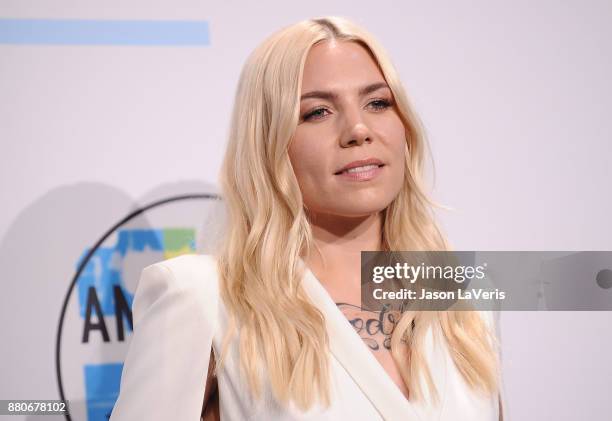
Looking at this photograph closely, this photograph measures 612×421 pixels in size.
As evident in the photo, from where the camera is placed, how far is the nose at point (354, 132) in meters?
1.12

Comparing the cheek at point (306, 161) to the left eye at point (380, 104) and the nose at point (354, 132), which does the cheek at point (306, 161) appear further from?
the left eye at point (380, 104)

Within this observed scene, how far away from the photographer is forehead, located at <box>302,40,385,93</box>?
3.80 feet

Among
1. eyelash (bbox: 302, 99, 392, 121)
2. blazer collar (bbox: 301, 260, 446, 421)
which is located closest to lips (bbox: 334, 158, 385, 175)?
eyelash (bbox: 302, 99, 392, 121)

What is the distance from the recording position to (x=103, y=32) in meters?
1.55

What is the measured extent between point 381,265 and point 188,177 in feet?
1.69

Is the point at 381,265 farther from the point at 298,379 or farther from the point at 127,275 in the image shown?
the point at 127,275

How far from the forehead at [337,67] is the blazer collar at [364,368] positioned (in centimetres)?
35

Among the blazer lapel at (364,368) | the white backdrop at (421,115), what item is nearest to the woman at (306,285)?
the blazer lapel at (364,368)

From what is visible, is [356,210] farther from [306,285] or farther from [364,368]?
[364,368]

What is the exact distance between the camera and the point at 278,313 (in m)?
1.09

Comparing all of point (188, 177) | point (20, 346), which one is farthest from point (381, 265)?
point (20, 346)

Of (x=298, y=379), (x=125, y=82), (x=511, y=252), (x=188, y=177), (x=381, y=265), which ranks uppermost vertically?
(x=125, y=82)

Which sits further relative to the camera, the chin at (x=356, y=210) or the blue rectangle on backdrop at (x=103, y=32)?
the blue rectangle on backdrop at (x=103, y=32)

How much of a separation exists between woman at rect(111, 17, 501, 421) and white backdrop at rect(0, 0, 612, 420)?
39 cm
